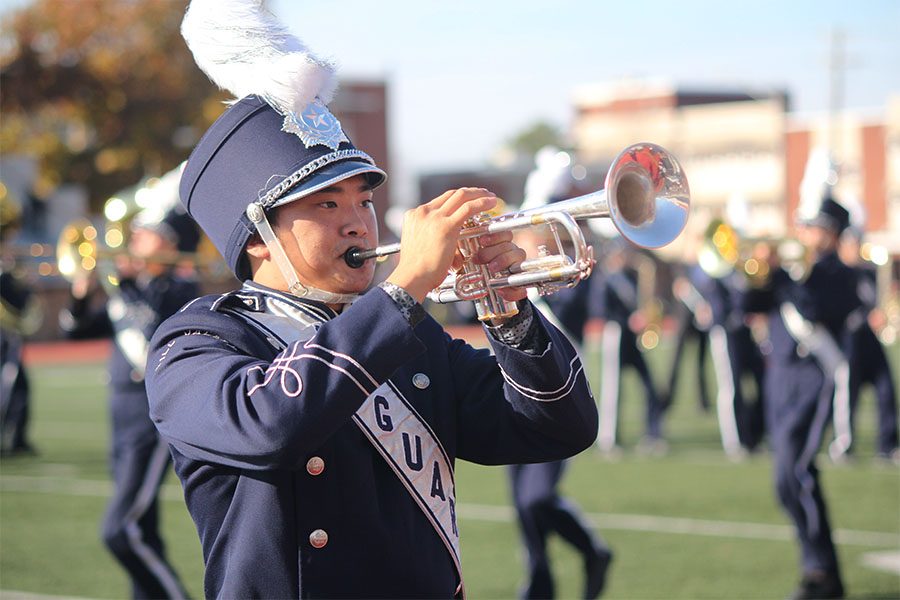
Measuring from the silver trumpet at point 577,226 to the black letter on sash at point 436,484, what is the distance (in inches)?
12.8

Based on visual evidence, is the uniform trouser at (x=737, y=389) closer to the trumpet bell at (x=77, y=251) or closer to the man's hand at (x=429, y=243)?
the trumpet bell at (x=77, y=251)

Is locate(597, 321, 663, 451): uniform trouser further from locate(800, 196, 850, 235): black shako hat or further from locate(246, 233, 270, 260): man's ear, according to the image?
locate(246, 233, 270, 260): man's ear

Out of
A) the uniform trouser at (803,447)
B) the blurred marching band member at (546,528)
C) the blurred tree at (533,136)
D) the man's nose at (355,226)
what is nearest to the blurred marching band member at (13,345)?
the blurred marching band member at (546,528)

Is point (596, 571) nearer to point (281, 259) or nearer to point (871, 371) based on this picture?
point (281, 259)

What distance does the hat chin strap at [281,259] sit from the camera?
2678 millimetres

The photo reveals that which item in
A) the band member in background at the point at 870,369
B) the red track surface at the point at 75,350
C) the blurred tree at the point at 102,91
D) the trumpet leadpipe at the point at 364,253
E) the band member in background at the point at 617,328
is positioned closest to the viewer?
the trumpet leadpipe at the point at 364,253

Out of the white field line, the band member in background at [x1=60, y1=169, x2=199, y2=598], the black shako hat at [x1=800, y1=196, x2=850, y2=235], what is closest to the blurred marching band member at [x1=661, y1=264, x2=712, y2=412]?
the white field line

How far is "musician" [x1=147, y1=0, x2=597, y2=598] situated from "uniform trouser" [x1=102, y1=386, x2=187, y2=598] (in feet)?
11.2

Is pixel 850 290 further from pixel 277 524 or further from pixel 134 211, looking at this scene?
pixel 277 524

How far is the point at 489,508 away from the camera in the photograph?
911 centimetres

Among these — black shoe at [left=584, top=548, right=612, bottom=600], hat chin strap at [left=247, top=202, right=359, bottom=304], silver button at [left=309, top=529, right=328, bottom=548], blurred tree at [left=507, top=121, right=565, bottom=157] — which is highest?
blurred tree at [left=507, top=121, right=565, bottom=157]

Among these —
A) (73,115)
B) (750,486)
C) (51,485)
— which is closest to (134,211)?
(51,485)

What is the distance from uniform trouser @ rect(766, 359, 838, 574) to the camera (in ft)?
21.1

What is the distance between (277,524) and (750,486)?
786 cm
